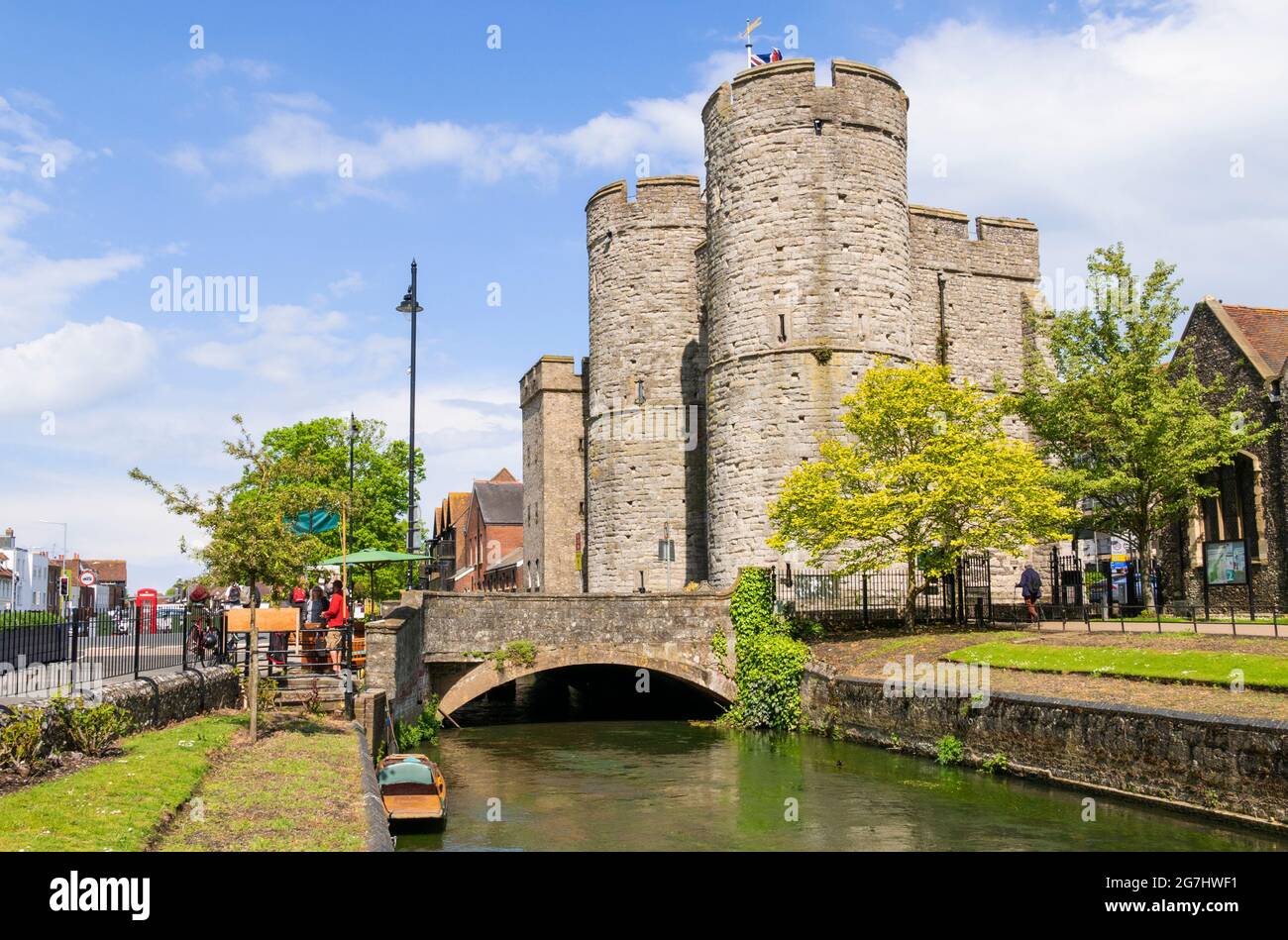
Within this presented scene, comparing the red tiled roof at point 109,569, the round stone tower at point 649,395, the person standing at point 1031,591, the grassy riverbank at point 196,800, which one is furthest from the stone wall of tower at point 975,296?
the red tiled roof at point 109,569

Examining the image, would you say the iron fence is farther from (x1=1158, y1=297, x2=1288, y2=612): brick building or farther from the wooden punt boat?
the wooden punt boat

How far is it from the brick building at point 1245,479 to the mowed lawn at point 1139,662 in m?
10.9

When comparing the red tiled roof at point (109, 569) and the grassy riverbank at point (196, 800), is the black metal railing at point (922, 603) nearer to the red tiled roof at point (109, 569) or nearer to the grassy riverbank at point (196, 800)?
the grassy riverbank at point (196, 800)

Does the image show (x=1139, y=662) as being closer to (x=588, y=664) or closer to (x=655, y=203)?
(x=588, y=664)

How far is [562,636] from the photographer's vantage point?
26.4 metres

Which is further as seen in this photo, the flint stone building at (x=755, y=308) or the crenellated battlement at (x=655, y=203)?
the crenellated battlement at (x=655, y=203)

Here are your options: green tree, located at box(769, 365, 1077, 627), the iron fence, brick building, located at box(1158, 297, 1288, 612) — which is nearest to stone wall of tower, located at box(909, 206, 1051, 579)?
brick building, located at box(1158, 297, 1288, 612)

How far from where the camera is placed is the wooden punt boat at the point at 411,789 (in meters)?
14.5

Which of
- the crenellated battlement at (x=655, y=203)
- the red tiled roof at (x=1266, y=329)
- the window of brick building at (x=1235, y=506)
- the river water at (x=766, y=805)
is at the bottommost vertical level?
the river water at (x=766, y=805)

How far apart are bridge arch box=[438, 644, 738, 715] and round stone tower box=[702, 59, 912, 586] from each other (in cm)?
423

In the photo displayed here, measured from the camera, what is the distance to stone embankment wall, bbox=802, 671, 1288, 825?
42.8 feet

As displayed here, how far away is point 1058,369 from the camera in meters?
30.8

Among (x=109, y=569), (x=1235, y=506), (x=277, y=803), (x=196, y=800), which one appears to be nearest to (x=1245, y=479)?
(x=1235, y=506)
